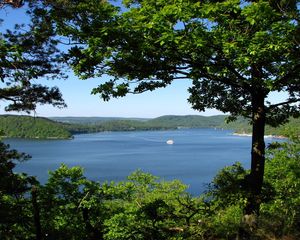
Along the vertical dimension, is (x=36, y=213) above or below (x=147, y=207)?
above

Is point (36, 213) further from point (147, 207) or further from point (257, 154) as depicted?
point (257, 154)

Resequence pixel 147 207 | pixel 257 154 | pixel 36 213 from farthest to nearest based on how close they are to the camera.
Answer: pixel 147 207 < pixel 36 213 < pixel 257 154

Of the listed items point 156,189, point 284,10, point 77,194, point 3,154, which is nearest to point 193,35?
point 284,10

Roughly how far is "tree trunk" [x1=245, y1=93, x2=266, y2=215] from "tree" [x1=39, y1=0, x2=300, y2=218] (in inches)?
0.8

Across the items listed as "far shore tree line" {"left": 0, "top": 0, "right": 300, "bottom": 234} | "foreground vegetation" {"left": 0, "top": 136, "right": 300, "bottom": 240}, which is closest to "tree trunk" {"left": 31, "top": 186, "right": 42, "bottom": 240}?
"foreground vegetation" {"left": 0, "top": 136, "right": 300, "bottom": 240}

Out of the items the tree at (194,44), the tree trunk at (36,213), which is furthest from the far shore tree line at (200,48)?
the tree trunk at (36,213)

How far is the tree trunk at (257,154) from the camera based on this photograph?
7527 mm

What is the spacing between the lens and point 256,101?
25.2 feet

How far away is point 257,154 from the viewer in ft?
24.7

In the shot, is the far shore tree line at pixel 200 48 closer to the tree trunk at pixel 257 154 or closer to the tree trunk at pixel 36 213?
the tree trunk at pixel 257 154

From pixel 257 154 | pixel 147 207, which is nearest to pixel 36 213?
pixel 147 207

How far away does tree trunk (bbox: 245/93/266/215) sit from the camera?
753cm

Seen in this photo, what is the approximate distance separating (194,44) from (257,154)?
282cm

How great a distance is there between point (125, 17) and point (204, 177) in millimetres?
62127
